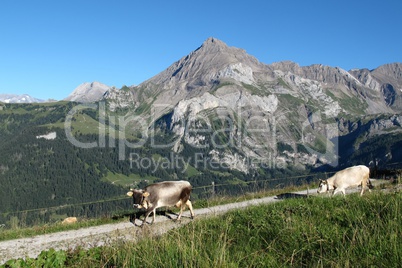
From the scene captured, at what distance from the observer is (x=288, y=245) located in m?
7.92

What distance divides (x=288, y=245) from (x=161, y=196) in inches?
464

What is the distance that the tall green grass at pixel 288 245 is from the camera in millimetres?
6516

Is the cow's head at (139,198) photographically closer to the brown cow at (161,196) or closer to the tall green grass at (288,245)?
the brown cow at (161,196)

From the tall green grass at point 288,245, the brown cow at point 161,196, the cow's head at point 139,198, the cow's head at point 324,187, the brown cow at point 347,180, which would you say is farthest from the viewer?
the cow's head at point 324,187

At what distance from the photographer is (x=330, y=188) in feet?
71.4

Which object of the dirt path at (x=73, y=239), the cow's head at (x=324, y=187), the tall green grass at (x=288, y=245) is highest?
the tall green grass at (x=288, y=245)

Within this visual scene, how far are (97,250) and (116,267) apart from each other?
2030 millimetres

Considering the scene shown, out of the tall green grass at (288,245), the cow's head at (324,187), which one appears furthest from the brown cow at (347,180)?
the tall green grass at (288,245)

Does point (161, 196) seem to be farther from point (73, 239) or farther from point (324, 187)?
point (324, 187)

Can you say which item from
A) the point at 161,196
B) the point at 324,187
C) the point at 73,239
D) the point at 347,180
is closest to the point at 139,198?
the point at 161,196

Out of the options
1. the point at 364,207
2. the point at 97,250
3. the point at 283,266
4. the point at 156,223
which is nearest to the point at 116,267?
the point at 97,250

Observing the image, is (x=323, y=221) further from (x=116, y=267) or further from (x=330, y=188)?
(x=330, y=188)

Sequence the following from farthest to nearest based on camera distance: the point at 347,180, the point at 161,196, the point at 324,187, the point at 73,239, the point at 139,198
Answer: the point at 324,187, the point at 347,180, the point at 161,196, the point at 139,198, the point at 73,239

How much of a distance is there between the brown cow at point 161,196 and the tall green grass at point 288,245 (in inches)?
321
